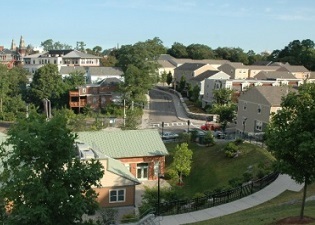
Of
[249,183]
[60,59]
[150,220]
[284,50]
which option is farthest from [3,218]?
[284,50]

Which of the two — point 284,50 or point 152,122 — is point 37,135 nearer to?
point 152,122

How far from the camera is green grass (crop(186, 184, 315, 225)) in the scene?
63.6 feet

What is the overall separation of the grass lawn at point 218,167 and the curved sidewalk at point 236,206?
199 inches

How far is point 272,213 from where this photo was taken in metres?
21.0

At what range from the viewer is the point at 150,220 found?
23.8m

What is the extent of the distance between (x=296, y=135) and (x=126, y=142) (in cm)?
2425

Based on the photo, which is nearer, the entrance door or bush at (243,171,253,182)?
bush at (243,171,253,182)

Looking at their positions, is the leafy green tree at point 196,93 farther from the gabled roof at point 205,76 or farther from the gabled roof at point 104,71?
the gabled roof at point 104,71

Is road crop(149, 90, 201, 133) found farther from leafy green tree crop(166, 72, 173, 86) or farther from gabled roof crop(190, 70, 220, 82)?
gabled roof crop(190, 70, 220, 82)

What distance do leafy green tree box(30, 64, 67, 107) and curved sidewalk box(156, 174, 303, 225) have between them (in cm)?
5742

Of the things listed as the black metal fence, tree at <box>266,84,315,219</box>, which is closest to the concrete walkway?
the black metal fence

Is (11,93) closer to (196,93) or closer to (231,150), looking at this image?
(196,93)

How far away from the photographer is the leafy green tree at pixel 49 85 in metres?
77.4

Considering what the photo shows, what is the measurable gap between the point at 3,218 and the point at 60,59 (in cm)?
10800
